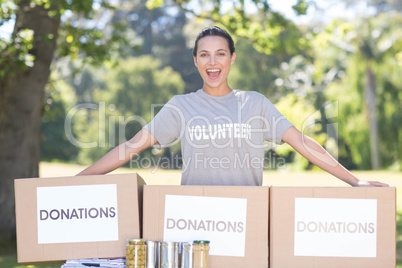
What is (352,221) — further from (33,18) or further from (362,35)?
(362,35)

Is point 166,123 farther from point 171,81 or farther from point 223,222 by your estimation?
point 171,81

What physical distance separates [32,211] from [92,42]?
6.78 metres

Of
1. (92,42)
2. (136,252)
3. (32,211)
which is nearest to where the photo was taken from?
(136,252)

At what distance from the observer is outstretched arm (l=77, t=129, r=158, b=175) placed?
9.25 feet

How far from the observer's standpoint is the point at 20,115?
7.66m

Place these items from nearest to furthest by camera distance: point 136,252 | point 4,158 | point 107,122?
point 136,252
point 4,158
point 107,122

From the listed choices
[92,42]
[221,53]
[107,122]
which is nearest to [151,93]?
[107,122]

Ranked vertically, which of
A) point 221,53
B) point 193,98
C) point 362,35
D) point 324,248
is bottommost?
point 324,248

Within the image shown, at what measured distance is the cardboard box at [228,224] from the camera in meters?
2.57

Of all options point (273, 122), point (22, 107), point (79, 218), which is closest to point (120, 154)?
point (79, 218)

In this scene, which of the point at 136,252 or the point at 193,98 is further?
the point at 193,98

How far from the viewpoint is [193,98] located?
2.97 metres

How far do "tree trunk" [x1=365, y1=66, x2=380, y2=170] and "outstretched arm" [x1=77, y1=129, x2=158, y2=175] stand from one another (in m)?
27.1

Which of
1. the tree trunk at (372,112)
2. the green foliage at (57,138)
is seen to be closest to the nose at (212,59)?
the tree trunk at (372,112)
